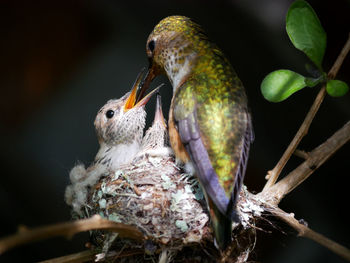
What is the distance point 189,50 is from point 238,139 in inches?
23.5

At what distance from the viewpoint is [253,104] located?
105 inches

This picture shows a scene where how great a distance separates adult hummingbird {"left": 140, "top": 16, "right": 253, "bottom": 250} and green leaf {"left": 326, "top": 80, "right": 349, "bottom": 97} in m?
0.40

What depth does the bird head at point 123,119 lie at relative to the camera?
2322mm

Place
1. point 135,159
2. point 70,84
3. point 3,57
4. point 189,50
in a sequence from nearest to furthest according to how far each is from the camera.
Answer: point 189,50
point 135,159
point 3,57
point 70,84

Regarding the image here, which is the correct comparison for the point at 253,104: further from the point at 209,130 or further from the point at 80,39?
the point at 80,39

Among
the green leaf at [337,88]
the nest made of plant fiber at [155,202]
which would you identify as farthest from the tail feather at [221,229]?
the green leaf at [337,88]

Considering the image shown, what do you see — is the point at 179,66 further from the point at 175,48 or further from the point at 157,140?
the point at 157,140

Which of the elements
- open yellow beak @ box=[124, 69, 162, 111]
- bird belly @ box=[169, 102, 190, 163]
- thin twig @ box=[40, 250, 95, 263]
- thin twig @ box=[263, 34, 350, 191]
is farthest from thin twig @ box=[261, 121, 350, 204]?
open yellow beak @ box=[124, 69, 162, 111]

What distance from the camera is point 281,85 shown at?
5.33 ft

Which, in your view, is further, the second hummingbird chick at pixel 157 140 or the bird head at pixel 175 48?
the second hummingbird chick at pixel 157 140

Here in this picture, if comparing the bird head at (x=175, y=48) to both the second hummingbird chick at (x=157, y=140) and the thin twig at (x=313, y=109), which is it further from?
the thin twig at (x=313, y=109)

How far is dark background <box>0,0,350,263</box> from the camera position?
2.47 metres

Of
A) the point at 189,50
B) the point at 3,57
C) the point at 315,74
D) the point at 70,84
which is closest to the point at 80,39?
the point at 70,84

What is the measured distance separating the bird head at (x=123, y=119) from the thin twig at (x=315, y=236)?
99 centimetres
